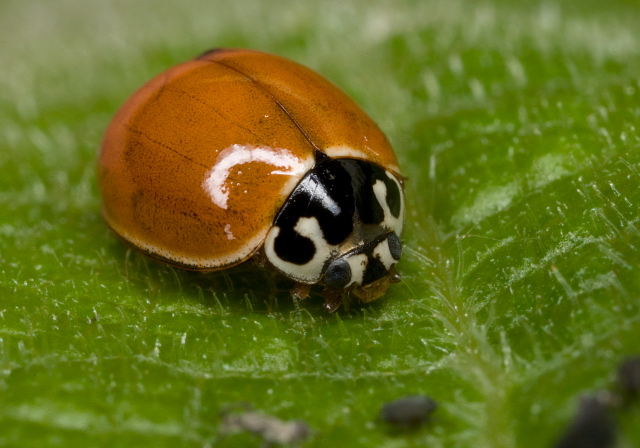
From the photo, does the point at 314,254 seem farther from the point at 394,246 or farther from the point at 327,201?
the point at 394,246

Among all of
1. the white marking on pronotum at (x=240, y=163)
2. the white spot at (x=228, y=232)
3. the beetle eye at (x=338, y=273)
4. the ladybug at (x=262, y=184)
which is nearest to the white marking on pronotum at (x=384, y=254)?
the ladybug at (x=262, y=184)

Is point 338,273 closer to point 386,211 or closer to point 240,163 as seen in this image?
point 386,211

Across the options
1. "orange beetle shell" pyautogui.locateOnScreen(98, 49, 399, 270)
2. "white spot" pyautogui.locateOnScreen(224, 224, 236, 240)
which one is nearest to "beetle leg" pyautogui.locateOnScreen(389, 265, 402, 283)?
"orange beetle shell" pyautogui.locateOnScreen(98, 49, 399, 270)

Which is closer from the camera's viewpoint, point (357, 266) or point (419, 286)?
point (357, 266)

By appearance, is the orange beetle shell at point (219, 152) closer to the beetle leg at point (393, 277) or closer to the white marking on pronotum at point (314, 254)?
the white marking on pronotum at point (314, 254)

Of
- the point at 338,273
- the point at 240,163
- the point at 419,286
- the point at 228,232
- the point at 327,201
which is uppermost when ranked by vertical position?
the point at 240,163

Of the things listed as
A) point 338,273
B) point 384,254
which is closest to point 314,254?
point 338,273

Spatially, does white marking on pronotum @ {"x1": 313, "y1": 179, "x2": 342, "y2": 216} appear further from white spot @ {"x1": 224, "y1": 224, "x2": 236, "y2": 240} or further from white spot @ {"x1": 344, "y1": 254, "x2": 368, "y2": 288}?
white spot @ {"x1": 224, "y1": 224, "x2": 236, "y2": 240}

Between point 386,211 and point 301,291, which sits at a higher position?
point 386,211
